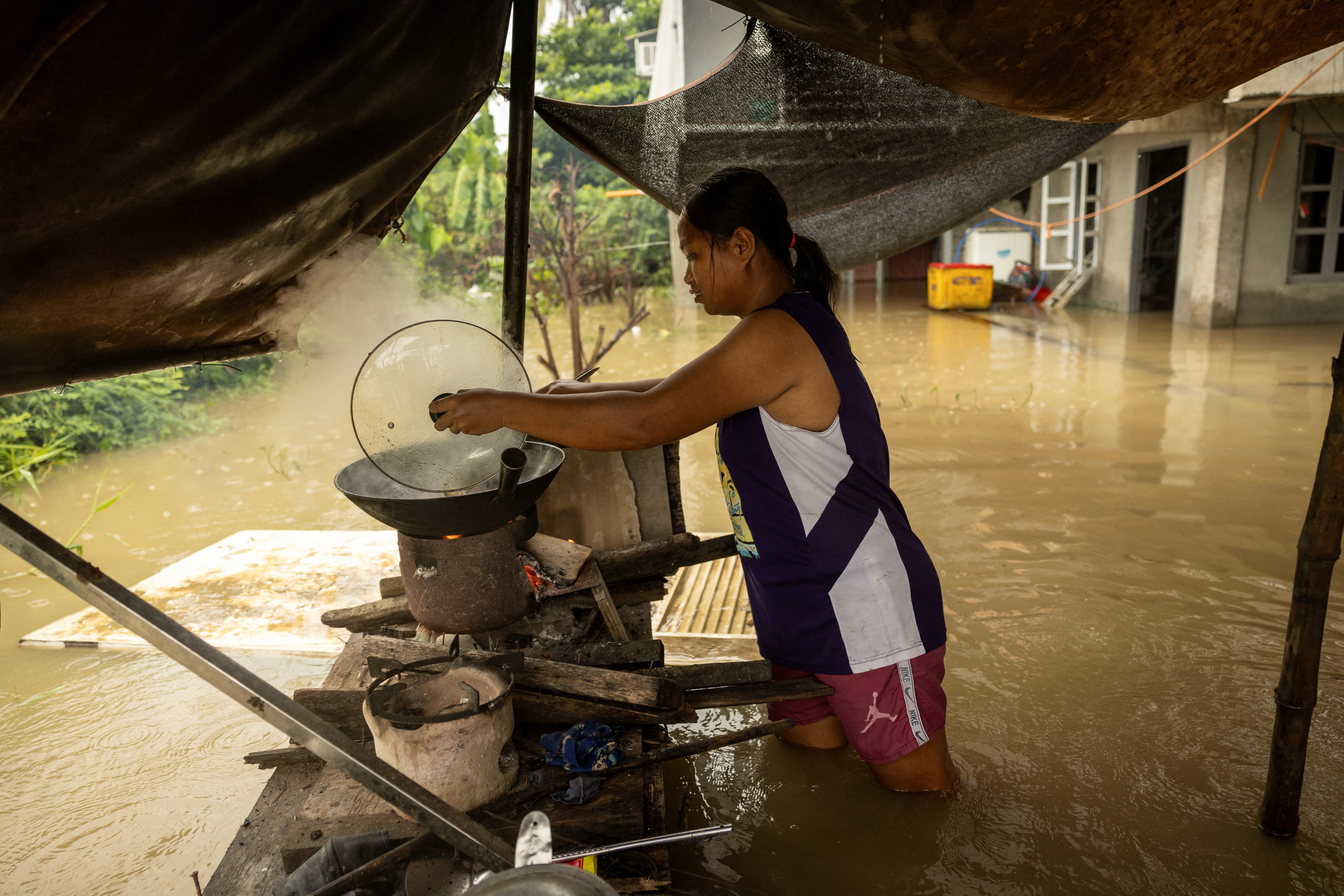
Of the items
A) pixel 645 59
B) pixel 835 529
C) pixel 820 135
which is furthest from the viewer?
pixel 645 59

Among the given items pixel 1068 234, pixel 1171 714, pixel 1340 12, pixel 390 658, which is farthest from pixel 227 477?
pixel 1068 234

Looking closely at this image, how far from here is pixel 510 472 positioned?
2.12 m

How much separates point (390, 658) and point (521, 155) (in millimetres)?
1818

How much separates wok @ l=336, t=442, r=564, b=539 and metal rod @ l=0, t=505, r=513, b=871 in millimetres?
749

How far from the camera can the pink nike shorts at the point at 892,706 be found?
94.3 inches

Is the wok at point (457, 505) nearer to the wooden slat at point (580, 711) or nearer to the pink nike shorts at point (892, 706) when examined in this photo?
the wooden slat at point (580, 711)

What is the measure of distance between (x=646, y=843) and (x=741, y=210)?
156cm

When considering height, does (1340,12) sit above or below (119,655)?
above

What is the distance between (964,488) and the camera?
18.8 ft

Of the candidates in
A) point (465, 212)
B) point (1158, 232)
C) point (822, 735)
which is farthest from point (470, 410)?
point (1158, 232)

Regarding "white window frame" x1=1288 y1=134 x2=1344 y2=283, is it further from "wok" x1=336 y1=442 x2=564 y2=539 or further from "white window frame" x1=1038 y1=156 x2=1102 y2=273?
"wok" x1=336 y1=442 x2=564 y2=539

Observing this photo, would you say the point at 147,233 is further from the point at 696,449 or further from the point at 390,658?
the point at 696,449

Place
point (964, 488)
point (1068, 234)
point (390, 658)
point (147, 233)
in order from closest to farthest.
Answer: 1. point (147, 233)
2. point (390, 658)
3. point (964, 488)
4. point (1068, 234)

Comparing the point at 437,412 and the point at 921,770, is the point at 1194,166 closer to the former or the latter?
the point at 921,770
